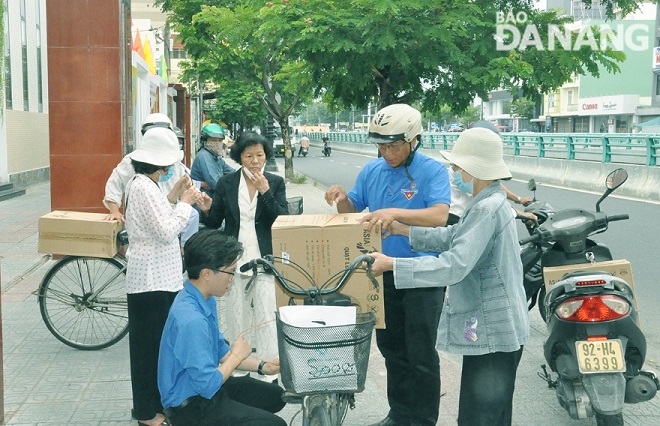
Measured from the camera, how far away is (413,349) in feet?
15.1

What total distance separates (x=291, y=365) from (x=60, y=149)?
9219 millimetres

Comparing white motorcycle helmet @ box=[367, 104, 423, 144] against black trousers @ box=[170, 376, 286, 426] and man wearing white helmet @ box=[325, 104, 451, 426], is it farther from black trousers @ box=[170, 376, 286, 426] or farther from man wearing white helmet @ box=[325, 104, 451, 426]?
black trousers @ box=[170, 376, 286, 426]

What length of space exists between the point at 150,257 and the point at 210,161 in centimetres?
405

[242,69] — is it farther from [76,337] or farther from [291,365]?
[291,365]

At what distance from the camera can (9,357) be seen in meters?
6.62

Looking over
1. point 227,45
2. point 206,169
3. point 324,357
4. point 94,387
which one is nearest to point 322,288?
point 324,357

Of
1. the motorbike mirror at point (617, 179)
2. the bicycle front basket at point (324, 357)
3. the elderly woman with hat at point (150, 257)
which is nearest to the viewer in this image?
the bicycle front basket at point (324, 357)

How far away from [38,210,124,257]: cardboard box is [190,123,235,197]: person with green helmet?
8.49 feet

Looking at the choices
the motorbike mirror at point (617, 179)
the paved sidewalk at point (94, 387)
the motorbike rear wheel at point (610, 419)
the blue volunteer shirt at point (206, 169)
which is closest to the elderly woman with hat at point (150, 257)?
the paved sidewalk at point (94, 387)

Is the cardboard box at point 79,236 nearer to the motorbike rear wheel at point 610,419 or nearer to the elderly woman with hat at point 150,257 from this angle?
the elderly woman with hat at point 150,257

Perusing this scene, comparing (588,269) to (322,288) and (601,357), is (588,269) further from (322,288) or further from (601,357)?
(322,288)

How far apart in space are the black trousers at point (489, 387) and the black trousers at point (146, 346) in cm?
196

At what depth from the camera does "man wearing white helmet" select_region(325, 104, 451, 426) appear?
14.5ft

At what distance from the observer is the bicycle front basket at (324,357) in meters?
3.08
